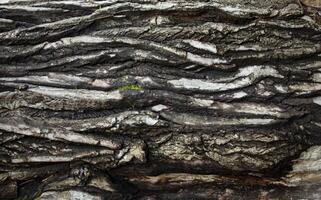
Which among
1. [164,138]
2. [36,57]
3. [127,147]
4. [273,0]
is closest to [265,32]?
[273,0]

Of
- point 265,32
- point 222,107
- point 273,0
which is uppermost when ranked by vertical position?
point 273,0

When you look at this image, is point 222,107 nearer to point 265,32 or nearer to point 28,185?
point 265,32

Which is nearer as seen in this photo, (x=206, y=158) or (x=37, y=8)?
(x=206, y=158)

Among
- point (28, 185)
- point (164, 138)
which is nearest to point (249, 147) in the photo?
point (164, 138)

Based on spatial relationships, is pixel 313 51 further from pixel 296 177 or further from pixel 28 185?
pixel 28 185

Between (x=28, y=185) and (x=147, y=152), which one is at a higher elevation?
(x=147, y=152)

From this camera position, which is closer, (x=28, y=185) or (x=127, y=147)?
(x=127, y=147)
